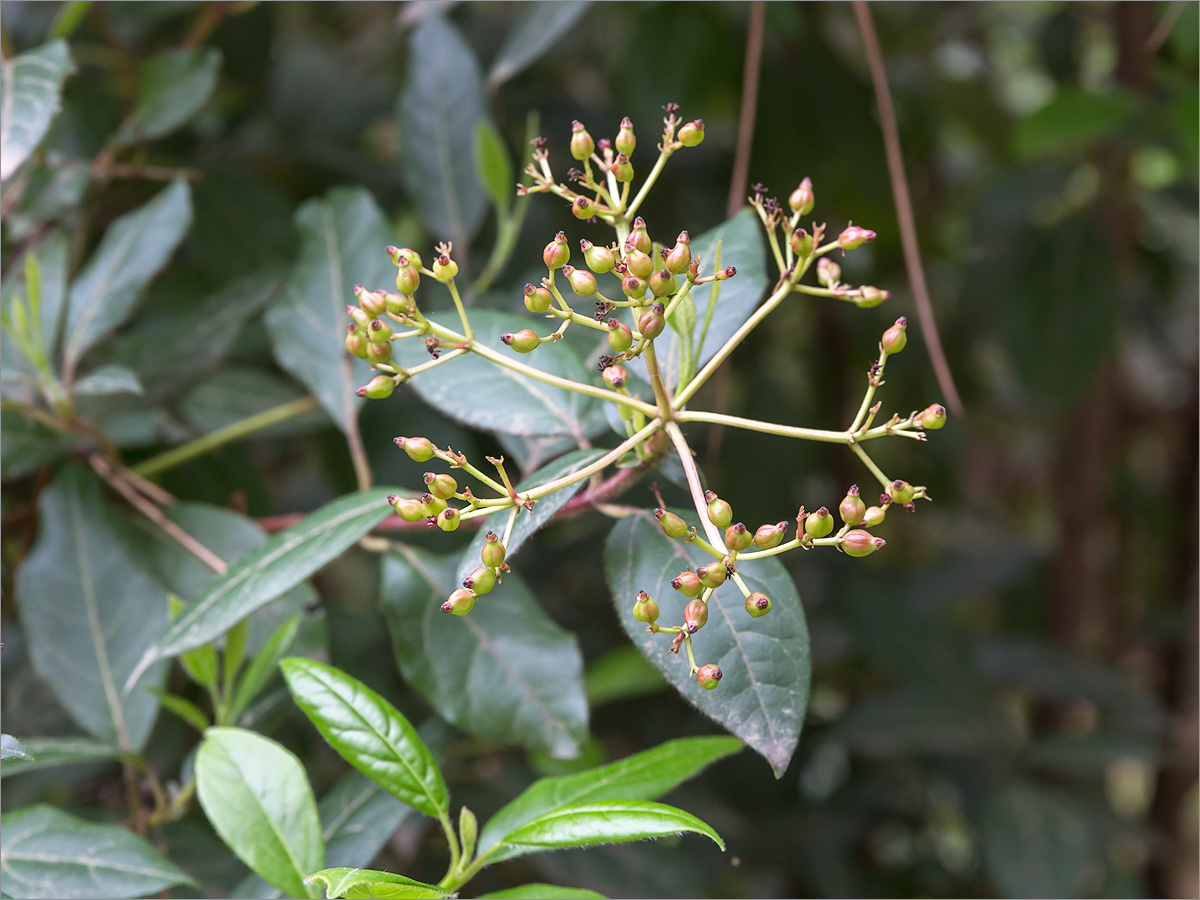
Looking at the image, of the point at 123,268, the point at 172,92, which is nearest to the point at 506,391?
the point at 123,268

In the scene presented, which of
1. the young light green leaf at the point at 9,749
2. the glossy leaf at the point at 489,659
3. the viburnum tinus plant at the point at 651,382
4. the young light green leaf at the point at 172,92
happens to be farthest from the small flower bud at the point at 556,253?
the young light green leaf at the point at 172,92

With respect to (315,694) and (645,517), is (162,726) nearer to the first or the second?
(315,694)

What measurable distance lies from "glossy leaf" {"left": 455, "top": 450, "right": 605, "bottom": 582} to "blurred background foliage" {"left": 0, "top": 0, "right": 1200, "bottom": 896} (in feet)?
0.59

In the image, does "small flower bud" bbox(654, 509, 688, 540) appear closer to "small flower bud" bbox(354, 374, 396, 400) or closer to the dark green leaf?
"small flower bud" bbox(354, 374, 396, 400)

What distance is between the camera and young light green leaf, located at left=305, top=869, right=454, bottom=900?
15.9 inches

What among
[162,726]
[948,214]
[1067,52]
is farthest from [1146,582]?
[162,726]

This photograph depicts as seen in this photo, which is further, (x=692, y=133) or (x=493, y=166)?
(x=493, y=166)

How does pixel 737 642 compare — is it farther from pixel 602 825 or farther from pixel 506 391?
pixel 506 391

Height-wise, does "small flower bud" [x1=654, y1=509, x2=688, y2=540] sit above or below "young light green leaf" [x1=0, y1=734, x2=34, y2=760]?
above

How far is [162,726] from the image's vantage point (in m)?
0.74

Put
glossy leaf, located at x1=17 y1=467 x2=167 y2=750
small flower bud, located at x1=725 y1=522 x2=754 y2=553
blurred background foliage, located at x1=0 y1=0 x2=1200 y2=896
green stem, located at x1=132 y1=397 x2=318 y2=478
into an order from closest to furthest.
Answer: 1. small flower bud, located at x1=725 y1=522 x2=754 y2=553
2. glossy leaf, located at x1=17 y1=467 x2=167 y2=750
3. green stem, located at x1=132 y1=397 x2=318 y2=478
4. blurred background foliage, located at x1=0 y1=0 x2=1200 y2=896

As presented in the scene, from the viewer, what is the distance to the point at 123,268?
2.34ft

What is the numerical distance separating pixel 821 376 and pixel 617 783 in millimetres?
1129

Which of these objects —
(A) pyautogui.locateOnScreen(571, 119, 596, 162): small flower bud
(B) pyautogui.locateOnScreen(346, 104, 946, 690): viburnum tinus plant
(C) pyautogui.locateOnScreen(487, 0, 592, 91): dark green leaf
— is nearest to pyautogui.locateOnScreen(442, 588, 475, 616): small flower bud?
(B) pyautogui.locateOnScreen(346, 104, 946, 690): viburnum tinus plant
